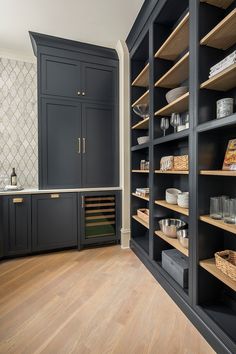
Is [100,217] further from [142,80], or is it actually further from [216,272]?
[142,80]

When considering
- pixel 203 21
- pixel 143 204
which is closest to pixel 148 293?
pixel 143 204

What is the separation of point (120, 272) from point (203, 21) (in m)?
2.27

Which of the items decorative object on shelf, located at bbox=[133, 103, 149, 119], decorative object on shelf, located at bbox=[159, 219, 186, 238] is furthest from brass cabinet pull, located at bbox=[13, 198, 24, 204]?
decorative object on shelf, located at bbox=[133, 103, 149, 119]

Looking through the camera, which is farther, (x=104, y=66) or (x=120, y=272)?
(x=104, y=66)

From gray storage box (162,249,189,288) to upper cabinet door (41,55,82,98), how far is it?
7.40ft

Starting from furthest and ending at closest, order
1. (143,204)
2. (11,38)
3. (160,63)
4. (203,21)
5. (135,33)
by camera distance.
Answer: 1. (143,204)
2. (11,38)
3. (135,33)
4. (160,63)
5. (203,21)

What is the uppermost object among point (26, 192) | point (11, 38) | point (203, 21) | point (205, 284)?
point (11, 38)

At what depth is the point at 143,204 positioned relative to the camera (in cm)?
283

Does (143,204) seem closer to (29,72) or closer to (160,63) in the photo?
(160,63)

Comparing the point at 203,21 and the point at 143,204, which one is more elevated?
the point at 203,21

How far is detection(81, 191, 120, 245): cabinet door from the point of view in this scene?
273cm

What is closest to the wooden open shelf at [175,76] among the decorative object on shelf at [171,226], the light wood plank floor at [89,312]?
the decorative object on shelf at [171,226]

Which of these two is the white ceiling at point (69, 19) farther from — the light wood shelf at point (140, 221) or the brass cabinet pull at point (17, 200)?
the light wood shelf at point (140, 221)

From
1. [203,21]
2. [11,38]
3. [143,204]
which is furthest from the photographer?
[143,204]
